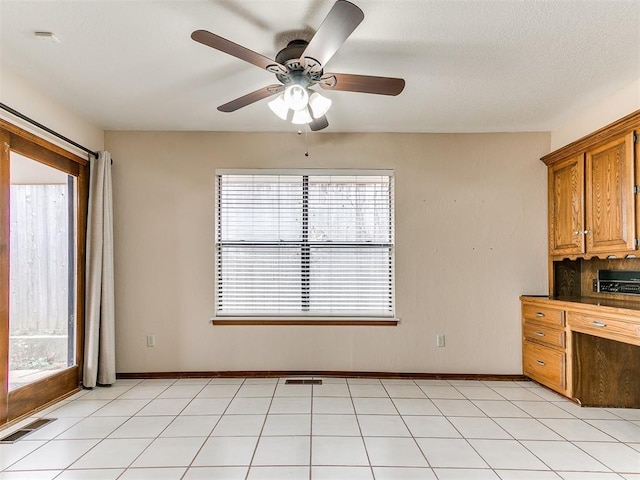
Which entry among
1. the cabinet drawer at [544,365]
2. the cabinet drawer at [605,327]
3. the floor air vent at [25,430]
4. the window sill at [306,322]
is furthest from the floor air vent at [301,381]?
the cabinet drawer at [605,327]

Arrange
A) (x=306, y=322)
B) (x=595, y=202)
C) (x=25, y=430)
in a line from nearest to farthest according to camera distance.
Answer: (x=25, y=430)
(x=595, y=202)
(x=306, y=322)

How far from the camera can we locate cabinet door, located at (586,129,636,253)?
296 cm

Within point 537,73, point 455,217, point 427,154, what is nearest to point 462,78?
point 537,73

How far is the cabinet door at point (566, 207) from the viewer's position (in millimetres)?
3518

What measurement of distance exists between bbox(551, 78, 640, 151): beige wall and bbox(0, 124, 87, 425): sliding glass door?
15.3 ft

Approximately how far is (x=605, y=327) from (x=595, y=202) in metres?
1.06

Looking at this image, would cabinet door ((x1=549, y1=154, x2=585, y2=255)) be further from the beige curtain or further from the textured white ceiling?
the beige curtain

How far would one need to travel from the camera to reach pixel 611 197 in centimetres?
315

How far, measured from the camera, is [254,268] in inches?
162

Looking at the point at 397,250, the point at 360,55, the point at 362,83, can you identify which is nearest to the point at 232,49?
the point at 362,83

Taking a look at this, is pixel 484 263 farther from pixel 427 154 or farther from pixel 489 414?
pixel 489 414

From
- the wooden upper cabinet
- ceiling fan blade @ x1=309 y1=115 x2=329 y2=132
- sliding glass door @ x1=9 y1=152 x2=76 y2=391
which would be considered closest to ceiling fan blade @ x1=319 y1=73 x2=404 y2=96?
ceiling fan blade @ x1=309 y1=115 x2=329 y2=132

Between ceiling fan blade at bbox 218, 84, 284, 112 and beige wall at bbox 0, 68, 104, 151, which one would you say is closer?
ceiling fan blade at bbox 218, 84, 284, 112

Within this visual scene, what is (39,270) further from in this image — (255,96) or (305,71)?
(305,71)
